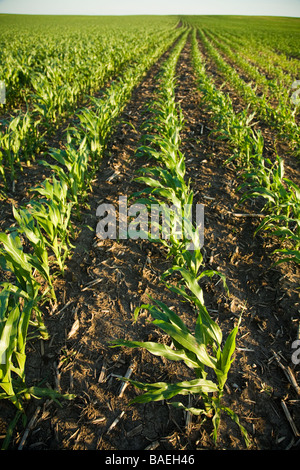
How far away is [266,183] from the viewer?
315cm

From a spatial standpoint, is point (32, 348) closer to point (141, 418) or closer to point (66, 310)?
point (66, 310)

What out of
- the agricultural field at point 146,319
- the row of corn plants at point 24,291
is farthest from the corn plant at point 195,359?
the row of corn plants at point 24,291

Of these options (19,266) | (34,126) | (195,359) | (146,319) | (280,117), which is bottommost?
(146,319)

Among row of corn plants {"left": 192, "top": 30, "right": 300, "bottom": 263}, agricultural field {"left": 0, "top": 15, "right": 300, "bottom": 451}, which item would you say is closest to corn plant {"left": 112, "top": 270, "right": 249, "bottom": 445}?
agricultural field {"left": 0, "top": 15, "right": 300, "bottom": 451}

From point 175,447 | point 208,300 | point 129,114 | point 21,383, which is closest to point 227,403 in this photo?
point 175,447

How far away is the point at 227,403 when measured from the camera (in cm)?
162

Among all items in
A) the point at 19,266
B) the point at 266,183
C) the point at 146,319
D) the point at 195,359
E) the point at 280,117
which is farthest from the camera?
the point at 280,117

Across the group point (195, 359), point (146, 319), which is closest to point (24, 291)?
point (146, 319)

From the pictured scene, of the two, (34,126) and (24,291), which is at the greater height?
(34,126)

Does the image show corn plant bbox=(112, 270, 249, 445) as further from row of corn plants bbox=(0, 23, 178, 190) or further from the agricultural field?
row of corn plants bbox=(0, 23, 178, 190)

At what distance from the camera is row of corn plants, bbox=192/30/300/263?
2.55 metres

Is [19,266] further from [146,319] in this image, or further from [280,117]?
[280,117]

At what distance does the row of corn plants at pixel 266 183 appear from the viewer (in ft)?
8.36

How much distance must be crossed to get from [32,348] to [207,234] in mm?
2148
